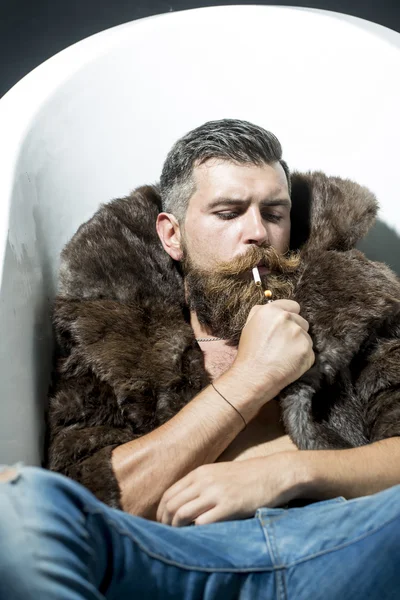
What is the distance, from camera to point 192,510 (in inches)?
53.7

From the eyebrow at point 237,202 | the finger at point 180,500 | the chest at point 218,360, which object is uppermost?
the eyebrow at point 237,202

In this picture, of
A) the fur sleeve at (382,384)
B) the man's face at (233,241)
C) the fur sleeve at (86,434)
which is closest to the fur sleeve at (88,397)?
the fur sleeve at (86,434)

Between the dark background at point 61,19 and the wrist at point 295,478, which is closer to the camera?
the wrist at point 295,478

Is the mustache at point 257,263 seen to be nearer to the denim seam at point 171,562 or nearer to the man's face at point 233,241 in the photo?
the man's face at point 233,241

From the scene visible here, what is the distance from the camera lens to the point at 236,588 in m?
1.19

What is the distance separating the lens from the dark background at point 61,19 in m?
3.13

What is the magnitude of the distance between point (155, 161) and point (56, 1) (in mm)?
1226

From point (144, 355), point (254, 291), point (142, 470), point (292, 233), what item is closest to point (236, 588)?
point (142, 470)

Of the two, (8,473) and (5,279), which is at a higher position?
(5,279)

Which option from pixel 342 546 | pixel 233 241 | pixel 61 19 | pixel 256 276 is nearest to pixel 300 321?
pixel 256 276

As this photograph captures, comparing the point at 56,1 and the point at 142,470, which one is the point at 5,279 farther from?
the point at 56,1

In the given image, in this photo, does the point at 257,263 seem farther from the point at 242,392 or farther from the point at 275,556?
the point at 275,556

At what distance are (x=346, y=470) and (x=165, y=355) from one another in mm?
479

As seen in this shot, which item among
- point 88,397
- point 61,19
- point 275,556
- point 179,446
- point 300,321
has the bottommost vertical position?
point 275,556
